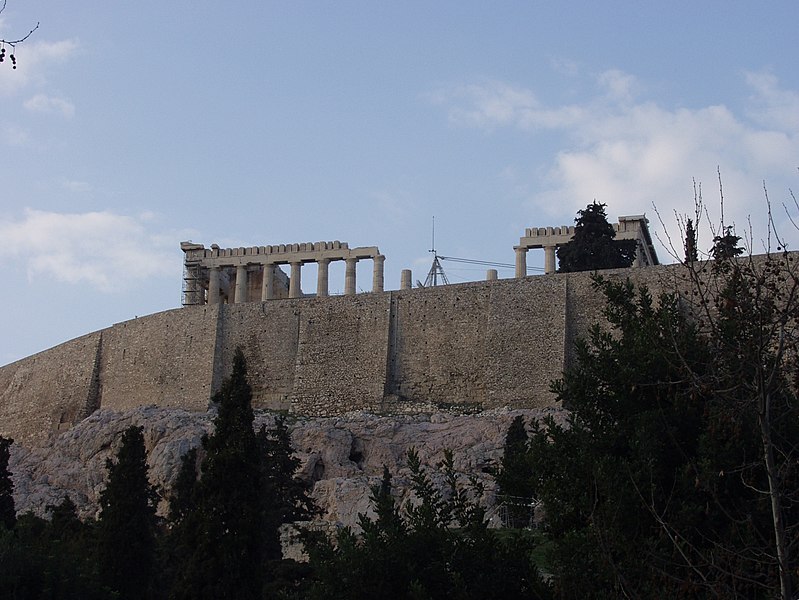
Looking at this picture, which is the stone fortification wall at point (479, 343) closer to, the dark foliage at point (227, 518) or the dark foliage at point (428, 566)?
the dark foliage at point (227, 518)

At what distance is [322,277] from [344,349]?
7398 millimetres

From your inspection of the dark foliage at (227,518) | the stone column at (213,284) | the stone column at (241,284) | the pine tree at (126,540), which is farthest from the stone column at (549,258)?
the dark foliage at (227,518)

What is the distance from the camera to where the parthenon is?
46.2 meters

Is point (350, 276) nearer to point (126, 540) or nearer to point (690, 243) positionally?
point (126, 540)

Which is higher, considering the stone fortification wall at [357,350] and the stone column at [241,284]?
the stone column at [241,284]

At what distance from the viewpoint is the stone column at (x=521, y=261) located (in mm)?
44875

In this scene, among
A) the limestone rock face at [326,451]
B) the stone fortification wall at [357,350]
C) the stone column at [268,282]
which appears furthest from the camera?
the stone column at [268,282]

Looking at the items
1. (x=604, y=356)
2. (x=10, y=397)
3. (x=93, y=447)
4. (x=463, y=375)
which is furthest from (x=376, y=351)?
(x=604, y=356)

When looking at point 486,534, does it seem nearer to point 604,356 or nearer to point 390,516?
point 390,516

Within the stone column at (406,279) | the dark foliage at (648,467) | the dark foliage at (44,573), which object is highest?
the stone column at (406,279)

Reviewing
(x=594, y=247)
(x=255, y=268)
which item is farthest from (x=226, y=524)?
(x=255, y=268)

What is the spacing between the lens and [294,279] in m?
46.7

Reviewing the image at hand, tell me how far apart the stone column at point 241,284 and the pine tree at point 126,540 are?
24.3m

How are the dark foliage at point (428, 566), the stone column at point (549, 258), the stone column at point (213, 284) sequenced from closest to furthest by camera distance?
the dark foliage at point (428, 566)
the stone column at point (549, 258)
the stone column at point (213, 284)
